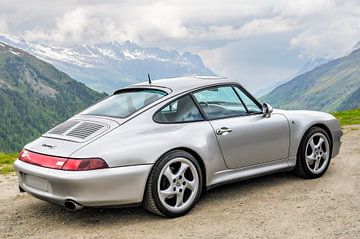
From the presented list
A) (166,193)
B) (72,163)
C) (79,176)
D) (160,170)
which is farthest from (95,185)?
(166,193)

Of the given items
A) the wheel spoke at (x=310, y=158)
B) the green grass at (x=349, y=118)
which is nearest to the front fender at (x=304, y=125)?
the wheel spoke at (x=310, y=158)

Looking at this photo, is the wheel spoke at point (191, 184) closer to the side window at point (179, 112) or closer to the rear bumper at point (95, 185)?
the rear bumper at point (95, 185)

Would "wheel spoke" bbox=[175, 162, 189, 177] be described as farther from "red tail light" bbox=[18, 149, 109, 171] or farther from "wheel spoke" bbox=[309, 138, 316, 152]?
"wheel spoke" bbox=[309, 138, 316, 152]

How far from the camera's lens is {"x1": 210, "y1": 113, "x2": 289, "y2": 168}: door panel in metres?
6.17

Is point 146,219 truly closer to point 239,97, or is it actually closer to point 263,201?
point 263,201

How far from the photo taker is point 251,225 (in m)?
5.25

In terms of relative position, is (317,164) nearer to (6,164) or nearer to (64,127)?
(64,127)

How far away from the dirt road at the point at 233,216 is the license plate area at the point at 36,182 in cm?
48

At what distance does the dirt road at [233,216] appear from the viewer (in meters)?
5.08

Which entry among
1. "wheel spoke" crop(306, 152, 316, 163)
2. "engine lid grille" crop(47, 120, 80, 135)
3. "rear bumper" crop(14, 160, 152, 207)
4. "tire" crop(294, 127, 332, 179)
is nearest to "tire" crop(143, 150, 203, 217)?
"rear bumper" crop(14, 160, 152, 207)

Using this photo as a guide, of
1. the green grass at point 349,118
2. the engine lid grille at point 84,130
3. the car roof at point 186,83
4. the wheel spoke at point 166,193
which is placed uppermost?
the car roof at point 186,83

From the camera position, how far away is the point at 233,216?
5.62 m

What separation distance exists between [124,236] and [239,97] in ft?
8.66

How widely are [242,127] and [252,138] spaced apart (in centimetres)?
22
